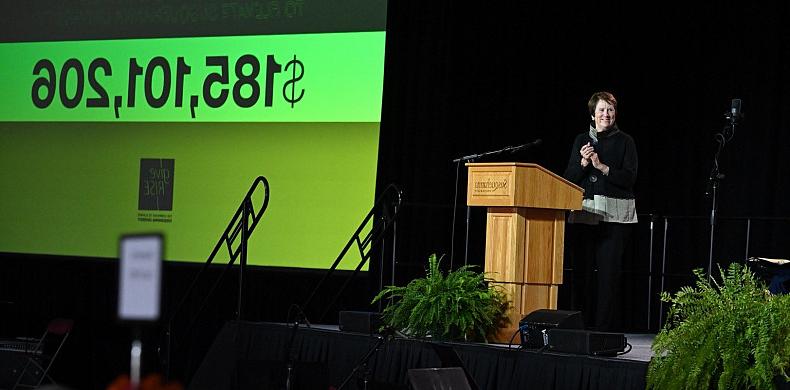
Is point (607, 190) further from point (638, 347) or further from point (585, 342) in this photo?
point (585, 342)

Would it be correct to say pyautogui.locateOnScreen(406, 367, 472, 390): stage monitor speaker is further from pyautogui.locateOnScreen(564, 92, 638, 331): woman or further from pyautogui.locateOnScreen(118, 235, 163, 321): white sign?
pyautogui.locateOnScreen(118, 235, 163, 321): white sign

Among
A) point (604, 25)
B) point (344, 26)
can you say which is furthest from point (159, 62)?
point (604, 25)

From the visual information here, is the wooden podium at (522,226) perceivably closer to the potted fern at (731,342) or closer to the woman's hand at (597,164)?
the woman's hand at (597,164)

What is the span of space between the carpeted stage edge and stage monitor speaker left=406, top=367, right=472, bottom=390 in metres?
0.51

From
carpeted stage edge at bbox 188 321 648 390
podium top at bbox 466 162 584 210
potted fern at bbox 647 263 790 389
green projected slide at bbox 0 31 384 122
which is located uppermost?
green projected slide at bbox 0 31 384 122

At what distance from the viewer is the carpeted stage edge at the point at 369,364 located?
4949mm

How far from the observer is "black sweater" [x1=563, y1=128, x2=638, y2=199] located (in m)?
6.27

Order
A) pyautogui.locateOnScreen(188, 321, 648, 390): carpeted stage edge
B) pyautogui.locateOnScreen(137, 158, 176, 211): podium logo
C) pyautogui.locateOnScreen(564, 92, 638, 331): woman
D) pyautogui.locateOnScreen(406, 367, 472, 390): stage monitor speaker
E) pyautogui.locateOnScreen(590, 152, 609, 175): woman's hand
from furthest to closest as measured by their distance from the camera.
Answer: pyautogui.locateOnScreen(137, 158, 176, 211): podium logo
pyautogui.locateOnScreen(564, 92, 638, 331): woman
pyautogui.locateOnScreen(590, 152, 609, 175): woman's hand
pyautogui.locateOnScreen(188, 321, 648, 390): carpeted stage edge
pyautogui.locateOnScreen(406, 367, 472, 390): stage monitor speaker

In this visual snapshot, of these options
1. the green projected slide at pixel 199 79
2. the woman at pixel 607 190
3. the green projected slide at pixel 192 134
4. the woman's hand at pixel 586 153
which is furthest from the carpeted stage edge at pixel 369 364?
the green projected slide at pixel 199 79

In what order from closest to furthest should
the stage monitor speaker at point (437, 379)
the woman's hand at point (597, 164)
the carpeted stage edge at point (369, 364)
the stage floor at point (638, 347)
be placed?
the stage monitor speaker at point (437, 379) < the carpeted stage edge at point (369, 364) < the stage floor at point (638, 347) < the woman's hand at point (597, 164)

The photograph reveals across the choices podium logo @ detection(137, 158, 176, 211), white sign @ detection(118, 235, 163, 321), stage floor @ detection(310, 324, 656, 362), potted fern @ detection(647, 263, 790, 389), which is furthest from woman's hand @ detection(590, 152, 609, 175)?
white sign @ detection(118, 235, 163, 321)

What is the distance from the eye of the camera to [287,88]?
8625mm

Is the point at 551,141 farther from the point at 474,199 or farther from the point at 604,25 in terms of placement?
the point at 474,199

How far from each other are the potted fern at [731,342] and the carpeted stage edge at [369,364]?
0.64m
